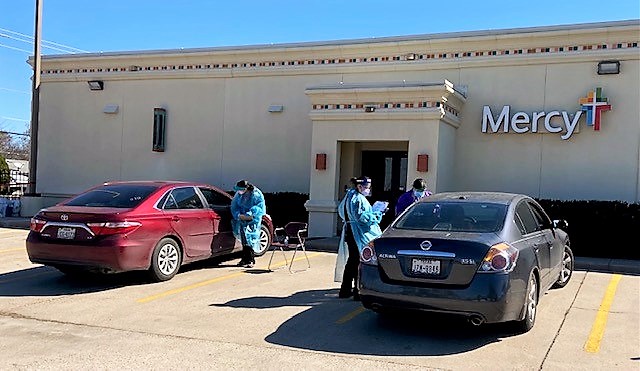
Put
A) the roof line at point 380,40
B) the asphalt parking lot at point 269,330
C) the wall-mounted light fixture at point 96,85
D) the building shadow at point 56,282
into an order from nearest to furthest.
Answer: the asphalt parking lot at point 269,330, the building shadow at point 56,282, the roof line at point 380,40, the wall-mounted light fixture at point 96,85

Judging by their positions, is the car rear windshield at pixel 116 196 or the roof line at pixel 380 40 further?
the roof line at pixel 380 40

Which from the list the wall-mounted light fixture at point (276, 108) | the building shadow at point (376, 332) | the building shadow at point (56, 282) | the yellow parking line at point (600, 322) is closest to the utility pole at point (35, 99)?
the wall-mounted light fixture at point (276, 108)

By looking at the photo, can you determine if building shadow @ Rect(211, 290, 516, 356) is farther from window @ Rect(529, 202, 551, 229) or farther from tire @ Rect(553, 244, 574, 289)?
tire @ Rect(553, 244, 574, 289)

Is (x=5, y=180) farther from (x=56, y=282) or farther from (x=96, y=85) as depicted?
(x=56, y=282)

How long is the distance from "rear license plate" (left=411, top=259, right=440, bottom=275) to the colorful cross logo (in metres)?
9.01

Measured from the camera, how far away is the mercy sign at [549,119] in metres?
13.1

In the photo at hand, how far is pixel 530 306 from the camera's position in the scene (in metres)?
6.12

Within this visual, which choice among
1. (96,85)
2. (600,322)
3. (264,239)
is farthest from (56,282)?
(96,85)

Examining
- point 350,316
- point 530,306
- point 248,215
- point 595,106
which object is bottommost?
point 350,316

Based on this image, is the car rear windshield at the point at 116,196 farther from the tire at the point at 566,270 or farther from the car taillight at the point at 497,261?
the tire at the point at 566,270

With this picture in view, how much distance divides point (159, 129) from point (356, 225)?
1153 centimetres

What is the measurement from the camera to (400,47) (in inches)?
601

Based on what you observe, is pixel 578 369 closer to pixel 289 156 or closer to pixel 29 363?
pixel 29 363

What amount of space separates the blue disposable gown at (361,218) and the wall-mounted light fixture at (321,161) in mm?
6446
